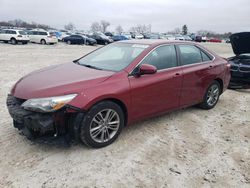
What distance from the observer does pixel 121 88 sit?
3.62 metres

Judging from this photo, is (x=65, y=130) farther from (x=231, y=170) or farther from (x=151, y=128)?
(x=231, y=170)

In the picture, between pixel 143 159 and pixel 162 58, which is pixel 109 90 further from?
pixel 162 58

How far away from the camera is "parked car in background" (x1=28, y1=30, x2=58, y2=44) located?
88.9 ft

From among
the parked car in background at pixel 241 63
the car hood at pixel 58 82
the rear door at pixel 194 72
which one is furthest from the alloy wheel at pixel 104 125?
the parked car in background at pixel 241 63

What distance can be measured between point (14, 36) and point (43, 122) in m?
25.2

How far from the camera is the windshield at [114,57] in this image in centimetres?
407

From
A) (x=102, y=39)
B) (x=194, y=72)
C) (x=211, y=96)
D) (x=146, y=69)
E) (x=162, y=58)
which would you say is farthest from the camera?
(x=102, y=39)

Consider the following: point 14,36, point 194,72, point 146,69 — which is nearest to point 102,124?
point 146,69

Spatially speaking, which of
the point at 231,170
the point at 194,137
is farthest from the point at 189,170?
the point at 194,137

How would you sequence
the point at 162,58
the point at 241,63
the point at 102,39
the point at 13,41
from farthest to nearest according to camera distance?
the point at 102,39 < the point at 13,41 < the point at 241,63 < the point at 162,58

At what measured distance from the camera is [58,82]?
3.46m

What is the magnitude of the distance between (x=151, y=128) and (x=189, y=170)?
1.30 metres

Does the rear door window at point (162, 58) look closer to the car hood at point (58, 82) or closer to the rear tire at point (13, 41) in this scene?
the car hood at point (58, 82)

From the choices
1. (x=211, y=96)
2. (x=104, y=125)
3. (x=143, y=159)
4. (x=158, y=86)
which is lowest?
(x=143, y=159)
